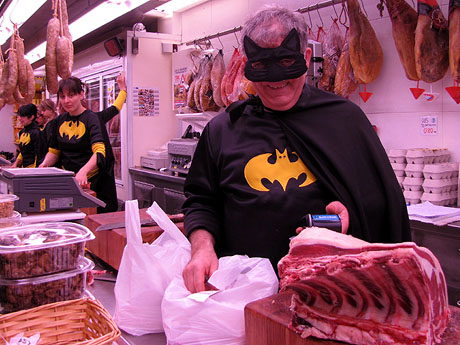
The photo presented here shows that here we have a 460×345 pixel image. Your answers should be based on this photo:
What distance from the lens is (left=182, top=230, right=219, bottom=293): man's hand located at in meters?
1.35

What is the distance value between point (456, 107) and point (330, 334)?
2693 mm

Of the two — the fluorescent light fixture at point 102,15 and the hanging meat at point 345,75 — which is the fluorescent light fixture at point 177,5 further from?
the hanging meat at point 345,75

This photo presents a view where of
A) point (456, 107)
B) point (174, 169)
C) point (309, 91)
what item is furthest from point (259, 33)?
point (174, 169)

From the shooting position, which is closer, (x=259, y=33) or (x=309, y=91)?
(x=259, y=33)

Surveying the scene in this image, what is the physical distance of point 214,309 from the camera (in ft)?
3.87

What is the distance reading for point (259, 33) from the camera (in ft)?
5.30

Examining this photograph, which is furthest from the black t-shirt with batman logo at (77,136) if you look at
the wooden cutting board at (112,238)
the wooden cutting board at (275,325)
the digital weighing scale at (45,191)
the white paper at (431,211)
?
the wooden cutting board at (275,325)

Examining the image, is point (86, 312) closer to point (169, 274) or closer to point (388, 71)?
point (169, 274)

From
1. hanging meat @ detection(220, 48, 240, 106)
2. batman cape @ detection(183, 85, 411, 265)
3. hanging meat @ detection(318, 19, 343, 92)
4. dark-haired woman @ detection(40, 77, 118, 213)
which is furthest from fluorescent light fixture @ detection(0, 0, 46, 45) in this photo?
batman cape @ detection(183, 85, 411, 265)

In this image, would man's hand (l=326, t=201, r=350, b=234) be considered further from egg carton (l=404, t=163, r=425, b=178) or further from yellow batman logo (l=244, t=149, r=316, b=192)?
egg carton (l=404, t=163, r=425, b=178)

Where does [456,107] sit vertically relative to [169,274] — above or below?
above

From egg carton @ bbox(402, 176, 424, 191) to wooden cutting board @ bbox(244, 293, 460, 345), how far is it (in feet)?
7.06

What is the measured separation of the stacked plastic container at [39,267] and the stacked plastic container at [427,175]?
243 cm

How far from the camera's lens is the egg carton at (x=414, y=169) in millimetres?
3109
